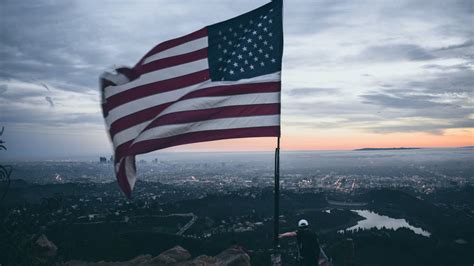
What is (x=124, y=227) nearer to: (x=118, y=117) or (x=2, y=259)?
(x=2, y=259)

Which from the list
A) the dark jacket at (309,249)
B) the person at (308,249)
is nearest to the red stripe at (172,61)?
the person at (308,249)

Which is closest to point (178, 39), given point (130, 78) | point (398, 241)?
point (130, 78)

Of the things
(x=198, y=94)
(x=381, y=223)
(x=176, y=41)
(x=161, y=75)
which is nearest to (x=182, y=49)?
(x=176, y=41)

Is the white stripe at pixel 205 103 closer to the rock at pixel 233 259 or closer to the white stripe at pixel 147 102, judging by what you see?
the white stripe at pixel 147 102

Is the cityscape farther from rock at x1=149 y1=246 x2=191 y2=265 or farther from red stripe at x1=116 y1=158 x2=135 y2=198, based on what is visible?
red stripe at x1=116 y1=158 x2=135 y2=198

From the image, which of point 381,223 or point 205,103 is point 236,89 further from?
point 381,223
